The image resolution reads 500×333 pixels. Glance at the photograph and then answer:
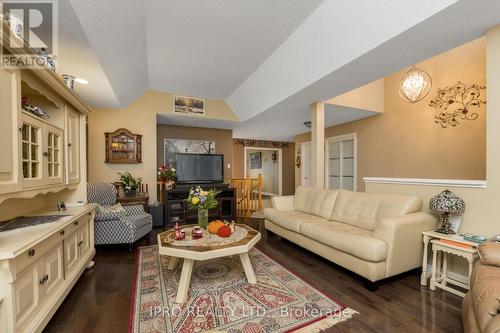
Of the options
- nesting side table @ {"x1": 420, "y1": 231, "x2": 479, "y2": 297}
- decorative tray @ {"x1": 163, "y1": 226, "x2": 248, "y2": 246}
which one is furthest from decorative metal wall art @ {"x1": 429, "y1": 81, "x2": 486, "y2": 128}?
decorative tray @ {"x1": 163, "y1": 226, "x2": 248, "y2": 246}

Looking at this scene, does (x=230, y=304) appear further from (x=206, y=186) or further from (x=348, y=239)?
(x=206, y=186)

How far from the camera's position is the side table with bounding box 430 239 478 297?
1.83 meters

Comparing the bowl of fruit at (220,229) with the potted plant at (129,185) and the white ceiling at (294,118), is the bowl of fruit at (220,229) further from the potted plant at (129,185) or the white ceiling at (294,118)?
the white ceiling at (294,118)

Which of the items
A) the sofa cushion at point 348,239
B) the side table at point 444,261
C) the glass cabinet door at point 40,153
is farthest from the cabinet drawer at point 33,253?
the side table at point 444,261

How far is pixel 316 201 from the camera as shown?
11.4 ft

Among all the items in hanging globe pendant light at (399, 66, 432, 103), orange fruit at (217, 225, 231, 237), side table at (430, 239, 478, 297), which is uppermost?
hanging globe pendant light at (399, 66, 432, 103)

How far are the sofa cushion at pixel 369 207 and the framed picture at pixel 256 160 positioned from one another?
7530 mm

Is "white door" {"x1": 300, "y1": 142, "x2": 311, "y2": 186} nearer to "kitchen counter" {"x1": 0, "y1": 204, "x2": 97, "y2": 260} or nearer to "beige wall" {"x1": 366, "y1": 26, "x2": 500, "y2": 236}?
"beige wall" {"x1": 366, "y1": 26, "x2": 500, "y2": 236}

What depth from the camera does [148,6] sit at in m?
2.22

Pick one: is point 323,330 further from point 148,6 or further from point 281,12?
point 148,6

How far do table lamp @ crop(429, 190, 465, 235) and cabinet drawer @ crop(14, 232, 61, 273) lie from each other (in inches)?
129

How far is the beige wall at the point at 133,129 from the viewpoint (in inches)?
164

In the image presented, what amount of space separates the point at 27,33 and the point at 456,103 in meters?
5.48

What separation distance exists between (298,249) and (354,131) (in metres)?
3.54
